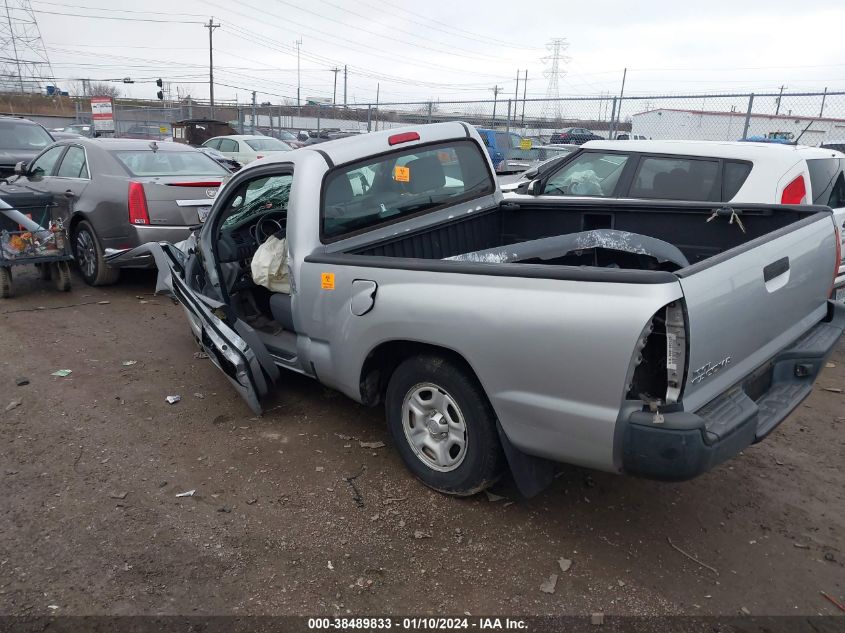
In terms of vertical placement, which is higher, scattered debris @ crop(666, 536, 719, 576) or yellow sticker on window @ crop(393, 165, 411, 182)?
yellow sticker on window @ crop(393, 165, 411, 182)

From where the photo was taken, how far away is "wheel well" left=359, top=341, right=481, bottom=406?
3160 millimetres

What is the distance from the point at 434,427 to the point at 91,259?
594cm

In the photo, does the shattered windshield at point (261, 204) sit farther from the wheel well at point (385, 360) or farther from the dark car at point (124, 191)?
the wheel well at point (385, 360)

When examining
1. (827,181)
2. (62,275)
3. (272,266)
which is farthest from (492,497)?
(62,275)

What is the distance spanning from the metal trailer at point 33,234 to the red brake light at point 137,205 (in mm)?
985

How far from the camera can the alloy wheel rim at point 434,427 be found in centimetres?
319

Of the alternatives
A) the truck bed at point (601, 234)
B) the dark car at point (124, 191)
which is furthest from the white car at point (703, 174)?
the dark car at point (124, 191)

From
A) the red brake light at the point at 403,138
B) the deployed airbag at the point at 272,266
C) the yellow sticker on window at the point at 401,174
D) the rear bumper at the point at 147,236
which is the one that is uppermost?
the red brake light at the point at 403,138

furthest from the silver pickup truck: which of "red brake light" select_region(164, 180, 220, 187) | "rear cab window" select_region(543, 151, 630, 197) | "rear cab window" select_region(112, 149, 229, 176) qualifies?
"rear cab window" select_region(112, 149, 229, 176)

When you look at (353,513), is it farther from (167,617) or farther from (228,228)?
(228,228)

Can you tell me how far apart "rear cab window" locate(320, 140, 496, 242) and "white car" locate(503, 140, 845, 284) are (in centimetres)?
89

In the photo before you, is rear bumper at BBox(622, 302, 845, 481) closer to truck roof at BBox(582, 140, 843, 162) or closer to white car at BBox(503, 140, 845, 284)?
white car at BBox(503, 140, 845, 284)

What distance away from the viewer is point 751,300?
2.79 metres

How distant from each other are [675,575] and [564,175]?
201 inches
